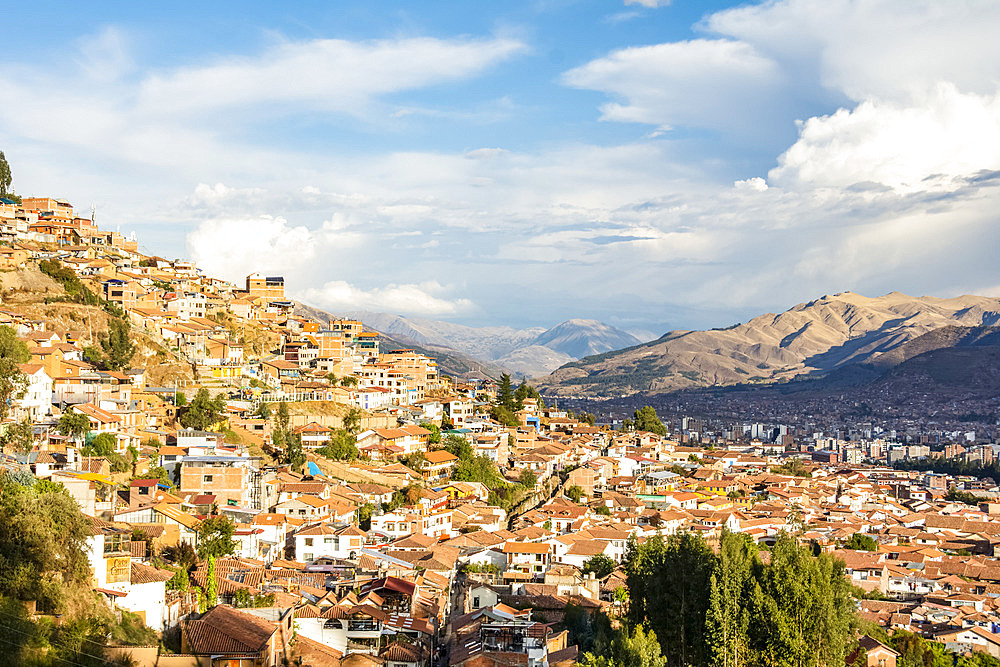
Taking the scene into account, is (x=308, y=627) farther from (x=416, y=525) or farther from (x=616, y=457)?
(x=616, y=457)

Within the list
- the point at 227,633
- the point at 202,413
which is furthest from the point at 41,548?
the point at 202,413

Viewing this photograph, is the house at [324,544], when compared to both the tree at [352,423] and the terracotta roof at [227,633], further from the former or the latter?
the tree at [352,423]

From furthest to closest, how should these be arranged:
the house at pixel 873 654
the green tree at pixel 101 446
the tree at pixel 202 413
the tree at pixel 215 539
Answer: the tree at pixel 202 413, the green tree at pixel 101 446, the house at pixel 873 654, the tree at pixel 215 539

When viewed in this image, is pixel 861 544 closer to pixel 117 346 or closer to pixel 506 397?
pixel 506 397

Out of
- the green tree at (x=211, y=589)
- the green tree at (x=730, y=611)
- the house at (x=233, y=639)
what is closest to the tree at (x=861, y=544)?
the green tree at (x=730, y=611)

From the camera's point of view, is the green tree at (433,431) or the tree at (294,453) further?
the green tree at (433,431)

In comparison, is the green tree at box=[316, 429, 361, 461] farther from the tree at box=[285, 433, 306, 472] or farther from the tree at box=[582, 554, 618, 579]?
the tree at box=[582, 554, 618, 579]

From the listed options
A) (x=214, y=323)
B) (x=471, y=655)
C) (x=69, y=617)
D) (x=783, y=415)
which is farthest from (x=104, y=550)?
(x=783, y=415)

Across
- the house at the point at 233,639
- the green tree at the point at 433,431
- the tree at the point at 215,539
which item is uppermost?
the green tree at the point at 433,431
